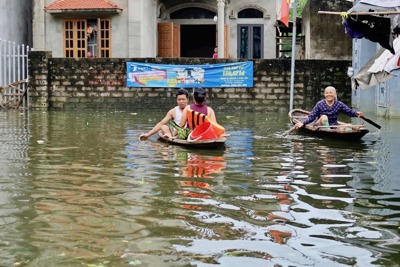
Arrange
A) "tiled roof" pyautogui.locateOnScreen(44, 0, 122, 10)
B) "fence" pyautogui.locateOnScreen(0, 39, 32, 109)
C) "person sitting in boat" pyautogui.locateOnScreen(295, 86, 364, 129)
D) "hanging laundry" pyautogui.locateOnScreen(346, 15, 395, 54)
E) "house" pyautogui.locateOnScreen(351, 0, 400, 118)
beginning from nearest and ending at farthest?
"house" pyautogui.locateOnScreen(351, 0, 400, 118)
"hanging laundry" pyautogui.locateOnScreen(346, 15, 395, 54)
"person sitting in boat" pyautogui.locateOnScreen(295, 86, 364, 129)
"fence" pyautogui.locateOnScreen(0, 39, 32, 109)
"tiled roof" pyautogui.locateOnScreen(44, 0, 122, 10)

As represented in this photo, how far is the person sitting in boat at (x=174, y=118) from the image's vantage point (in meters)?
13.9

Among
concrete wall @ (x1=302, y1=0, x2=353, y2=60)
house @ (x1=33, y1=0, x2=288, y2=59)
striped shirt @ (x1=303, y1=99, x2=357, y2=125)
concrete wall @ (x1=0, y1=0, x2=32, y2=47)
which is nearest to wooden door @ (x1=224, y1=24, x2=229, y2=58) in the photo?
house @ (x1=33, y1=0, x2=288, y2=59)

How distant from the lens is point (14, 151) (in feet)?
41.2

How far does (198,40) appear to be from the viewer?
34531 mm

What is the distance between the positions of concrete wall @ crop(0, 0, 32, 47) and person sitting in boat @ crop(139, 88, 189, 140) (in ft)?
55.7

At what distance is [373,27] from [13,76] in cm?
1846

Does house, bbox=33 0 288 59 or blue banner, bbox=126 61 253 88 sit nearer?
blue banner, bbox=126 61 253 88

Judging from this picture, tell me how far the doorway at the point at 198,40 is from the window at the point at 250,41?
152 centimetres

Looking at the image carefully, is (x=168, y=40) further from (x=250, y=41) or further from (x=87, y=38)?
(x=250, y=41)

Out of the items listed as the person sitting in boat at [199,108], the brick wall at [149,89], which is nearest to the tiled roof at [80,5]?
the brick wall at [149,89]

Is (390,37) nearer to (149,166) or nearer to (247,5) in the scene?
(149,166)

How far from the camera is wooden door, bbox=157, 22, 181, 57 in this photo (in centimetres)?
3192

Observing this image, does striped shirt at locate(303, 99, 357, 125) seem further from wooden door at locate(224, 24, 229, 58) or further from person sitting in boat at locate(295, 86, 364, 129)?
wooden door at locate(224, 24, 229, 58)

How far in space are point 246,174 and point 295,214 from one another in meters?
2.94
